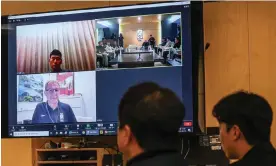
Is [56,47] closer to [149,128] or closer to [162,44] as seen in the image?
[162,44]

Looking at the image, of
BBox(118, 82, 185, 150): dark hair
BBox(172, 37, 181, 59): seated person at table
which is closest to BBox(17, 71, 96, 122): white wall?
BBox(172, 37, 181, 59): seated person at table

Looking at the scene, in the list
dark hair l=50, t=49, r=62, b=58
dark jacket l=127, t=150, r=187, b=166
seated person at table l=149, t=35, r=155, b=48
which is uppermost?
seated person at table l=149, t=35, r=155, b=48

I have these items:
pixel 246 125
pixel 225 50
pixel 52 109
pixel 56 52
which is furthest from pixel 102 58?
pixel 246 125

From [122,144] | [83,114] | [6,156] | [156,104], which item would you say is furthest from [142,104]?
[6,156]

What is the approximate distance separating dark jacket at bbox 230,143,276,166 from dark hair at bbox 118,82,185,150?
1.87ft

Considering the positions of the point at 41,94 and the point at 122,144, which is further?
the point at 41,94

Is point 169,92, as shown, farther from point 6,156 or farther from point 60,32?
point 6,156

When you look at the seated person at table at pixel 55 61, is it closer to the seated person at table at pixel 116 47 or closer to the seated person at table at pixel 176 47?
the seated person at table at pixel 116 47

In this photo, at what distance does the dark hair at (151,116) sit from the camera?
1406 millimetres

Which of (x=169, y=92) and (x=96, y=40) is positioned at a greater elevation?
(x=96, y=40)

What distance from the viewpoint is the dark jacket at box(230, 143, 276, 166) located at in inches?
73.7

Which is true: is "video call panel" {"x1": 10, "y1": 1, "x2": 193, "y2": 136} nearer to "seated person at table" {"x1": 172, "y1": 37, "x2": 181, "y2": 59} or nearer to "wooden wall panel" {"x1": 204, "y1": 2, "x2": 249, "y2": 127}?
"seated person at table" {"x1": 172, "y1": 37, "x2": 181, "y2": 59}

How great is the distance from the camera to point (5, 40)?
3424 millimetres

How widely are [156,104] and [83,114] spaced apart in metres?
1.87
